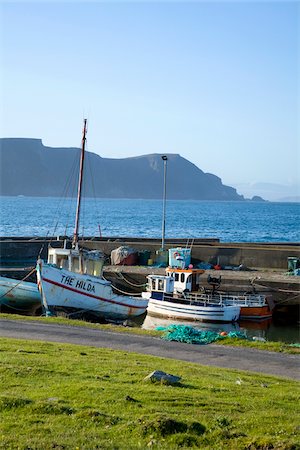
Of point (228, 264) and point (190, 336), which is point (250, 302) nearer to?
point (228, 264)

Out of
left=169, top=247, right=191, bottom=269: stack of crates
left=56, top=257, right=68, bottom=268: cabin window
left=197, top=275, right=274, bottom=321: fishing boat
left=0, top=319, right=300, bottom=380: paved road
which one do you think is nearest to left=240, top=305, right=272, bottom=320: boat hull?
left=197, top=275, right=274, bottom=321: fishing boat

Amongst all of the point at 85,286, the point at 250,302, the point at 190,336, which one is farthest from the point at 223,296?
the point at 190,336

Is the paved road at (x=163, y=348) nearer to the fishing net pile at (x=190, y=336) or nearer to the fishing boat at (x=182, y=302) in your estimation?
the fishing net pile at (x=190, y=336)

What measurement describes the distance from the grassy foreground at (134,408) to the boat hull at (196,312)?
18.7m

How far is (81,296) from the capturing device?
37094 millimetres

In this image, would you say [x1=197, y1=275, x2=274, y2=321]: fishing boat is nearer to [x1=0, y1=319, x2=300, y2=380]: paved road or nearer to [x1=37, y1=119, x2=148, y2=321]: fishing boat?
[x1=37, y1=119, x2=148, y2=321]: fishing boat

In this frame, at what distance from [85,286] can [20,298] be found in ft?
13.1

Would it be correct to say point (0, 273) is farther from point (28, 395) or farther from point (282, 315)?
point (28, 395)

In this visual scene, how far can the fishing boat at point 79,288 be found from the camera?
36469 millimetres

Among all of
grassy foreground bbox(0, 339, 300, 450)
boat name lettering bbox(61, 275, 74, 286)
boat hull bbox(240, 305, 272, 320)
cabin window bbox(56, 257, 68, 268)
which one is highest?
cabin window bbox(56, 257, 68, 268)

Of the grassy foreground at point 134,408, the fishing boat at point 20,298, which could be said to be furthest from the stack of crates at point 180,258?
the grassy foreground at point 134,408

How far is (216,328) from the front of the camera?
36312 mm

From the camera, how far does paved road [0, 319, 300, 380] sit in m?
20.6

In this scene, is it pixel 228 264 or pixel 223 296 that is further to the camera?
pixel 228 264
